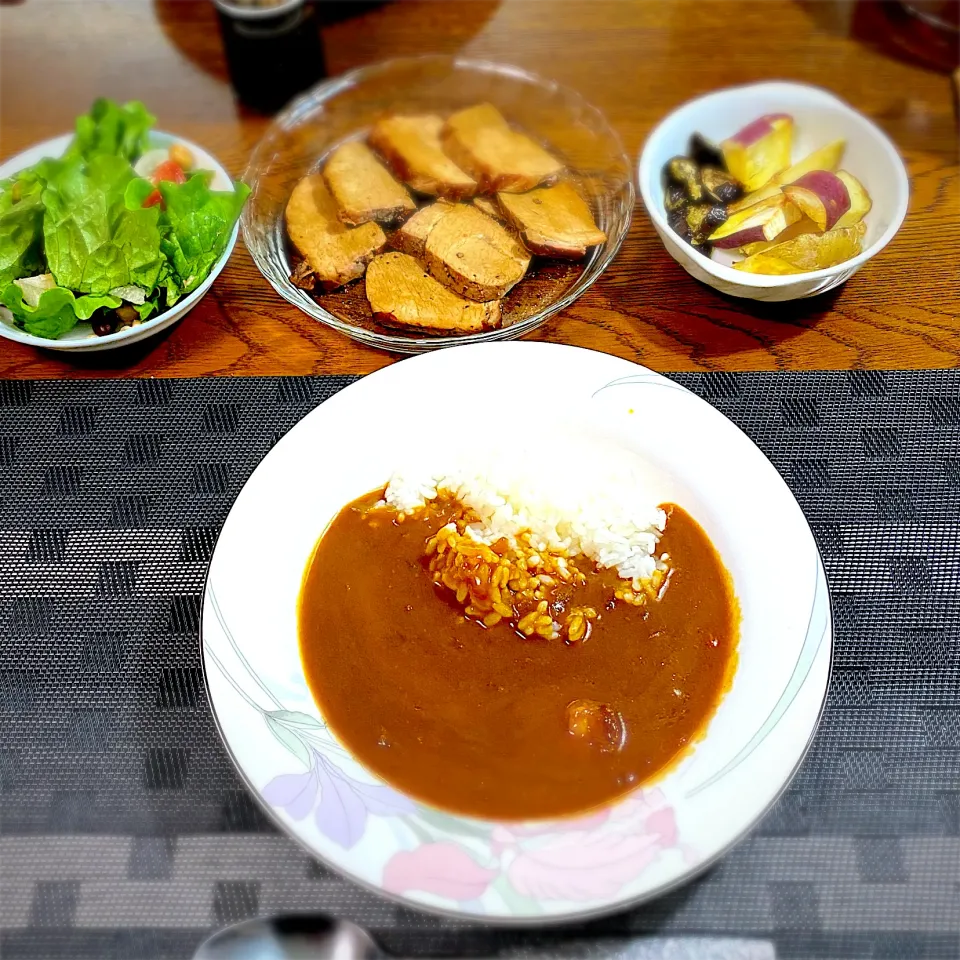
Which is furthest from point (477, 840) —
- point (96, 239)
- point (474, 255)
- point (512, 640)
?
point (96, 239)

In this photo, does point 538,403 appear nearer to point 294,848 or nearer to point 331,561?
point 331,561

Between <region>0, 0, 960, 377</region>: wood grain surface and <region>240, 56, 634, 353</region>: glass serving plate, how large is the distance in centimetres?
8

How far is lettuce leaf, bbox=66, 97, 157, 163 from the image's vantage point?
2041mm

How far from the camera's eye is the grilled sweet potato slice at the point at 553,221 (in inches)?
73.7

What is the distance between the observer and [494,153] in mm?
2055

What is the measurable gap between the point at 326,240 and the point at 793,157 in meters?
1.10

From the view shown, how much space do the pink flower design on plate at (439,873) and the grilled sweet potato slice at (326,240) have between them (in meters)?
1.18

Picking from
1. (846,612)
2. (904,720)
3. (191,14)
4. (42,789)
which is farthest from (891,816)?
(191,14)

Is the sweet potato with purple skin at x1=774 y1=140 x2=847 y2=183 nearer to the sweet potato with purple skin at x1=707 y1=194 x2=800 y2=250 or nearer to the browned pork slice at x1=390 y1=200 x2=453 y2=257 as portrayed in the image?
the sweet potato with purple skin at x1=707 y1=194 x2=800 y2=250

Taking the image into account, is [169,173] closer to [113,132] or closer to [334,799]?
[113,132]

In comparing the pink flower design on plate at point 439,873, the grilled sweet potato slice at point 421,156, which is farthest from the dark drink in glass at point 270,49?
the pink flower design on plate at point 439,873

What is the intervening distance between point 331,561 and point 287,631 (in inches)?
6.0

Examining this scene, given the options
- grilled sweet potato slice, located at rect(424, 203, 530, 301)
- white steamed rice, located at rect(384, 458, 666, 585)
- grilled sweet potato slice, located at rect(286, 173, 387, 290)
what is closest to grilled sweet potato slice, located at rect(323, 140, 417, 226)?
grilled sweet potato slice, located at rect(286, 173, 387, 290)

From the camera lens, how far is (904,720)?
4.62ft
